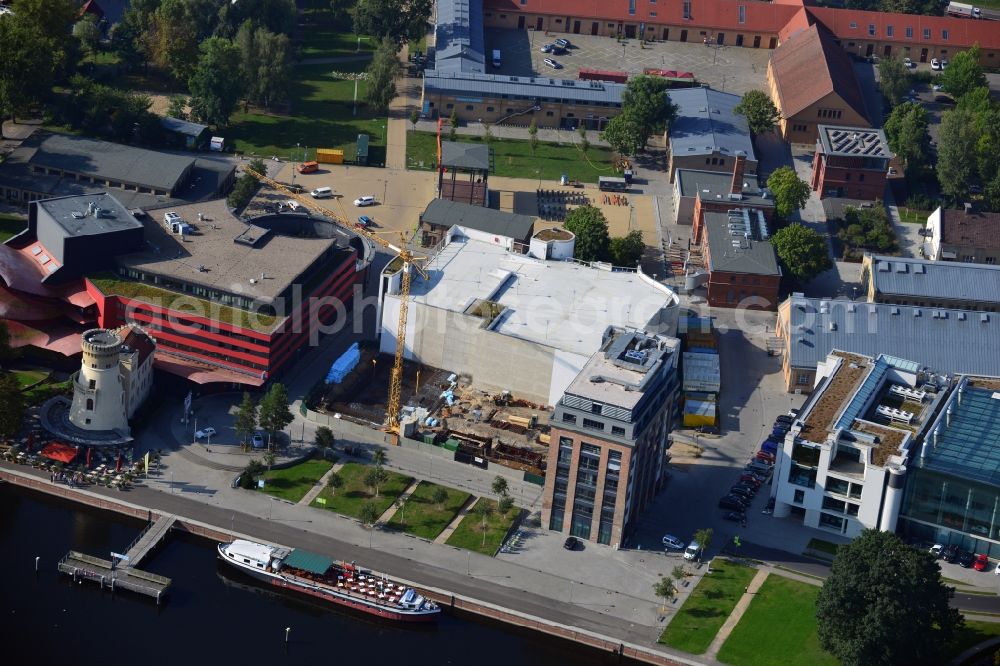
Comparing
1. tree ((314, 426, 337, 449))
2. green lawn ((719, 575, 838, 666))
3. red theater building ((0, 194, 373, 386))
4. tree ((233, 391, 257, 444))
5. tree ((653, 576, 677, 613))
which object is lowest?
green lawn ((719, 575, 838, 666))

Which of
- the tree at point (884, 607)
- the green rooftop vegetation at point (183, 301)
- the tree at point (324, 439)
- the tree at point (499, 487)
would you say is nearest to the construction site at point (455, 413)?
the tree at point (499, 487)

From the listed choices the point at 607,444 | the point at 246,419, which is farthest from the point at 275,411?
the point at 607,444

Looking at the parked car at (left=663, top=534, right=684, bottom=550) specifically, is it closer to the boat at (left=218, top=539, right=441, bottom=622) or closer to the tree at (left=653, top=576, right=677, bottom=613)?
the tree at (left=653, top=576, right=677, bottom=613)

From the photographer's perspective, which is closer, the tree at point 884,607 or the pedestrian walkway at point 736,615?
the tree at point 884,607

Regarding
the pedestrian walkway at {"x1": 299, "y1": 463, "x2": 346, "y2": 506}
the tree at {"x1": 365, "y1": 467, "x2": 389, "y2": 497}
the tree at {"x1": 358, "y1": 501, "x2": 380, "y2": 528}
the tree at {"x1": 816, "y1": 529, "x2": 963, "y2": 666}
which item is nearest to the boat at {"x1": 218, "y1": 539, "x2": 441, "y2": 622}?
the tree at {"x1": 358, "y1": 501, "x2": 380, "y2": 528}

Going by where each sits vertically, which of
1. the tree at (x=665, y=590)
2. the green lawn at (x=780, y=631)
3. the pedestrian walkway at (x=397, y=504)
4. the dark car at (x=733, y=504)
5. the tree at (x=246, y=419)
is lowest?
the green lawn at (x=780, y=631)

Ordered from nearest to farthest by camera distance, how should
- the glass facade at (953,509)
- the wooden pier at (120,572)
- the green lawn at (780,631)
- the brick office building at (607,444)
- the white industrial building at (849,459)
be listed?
the green lawn at (780,631), the wooden pier at (120,572), the brick office building at (607,444), the glass facade at (953,509), the white industrial building at (849,459)

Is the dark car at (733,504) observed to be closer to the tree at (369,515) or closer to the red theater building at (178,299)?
the tree at (369,515)
